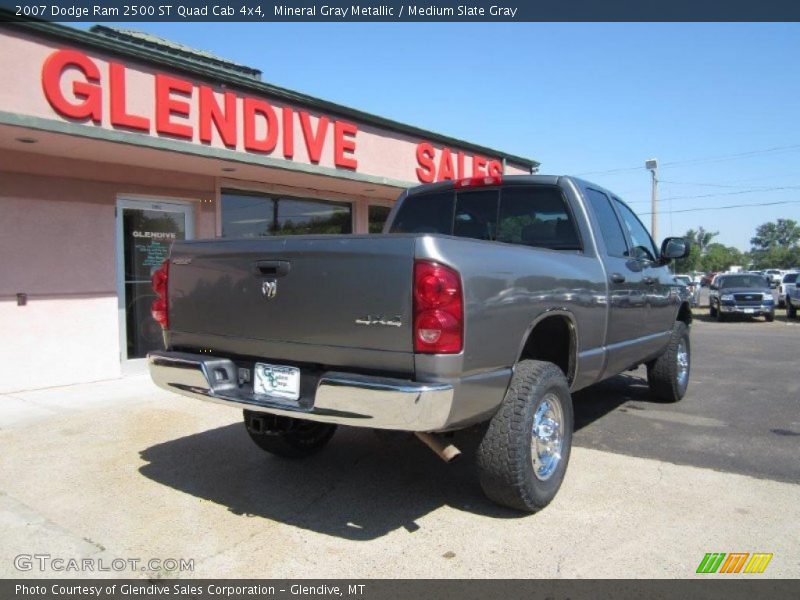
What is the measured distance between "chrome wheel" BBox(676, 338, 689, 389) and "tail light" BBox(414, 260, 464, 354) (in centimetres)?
456

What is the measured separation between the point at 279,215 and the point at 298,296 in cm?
721

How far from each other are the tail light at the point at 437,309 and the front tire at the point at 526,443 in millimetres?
711

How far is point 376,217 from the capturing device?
12.5 metres

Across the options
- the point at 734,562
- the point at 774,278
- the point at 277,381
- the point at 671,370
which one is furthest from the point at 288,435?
the point at 774,278

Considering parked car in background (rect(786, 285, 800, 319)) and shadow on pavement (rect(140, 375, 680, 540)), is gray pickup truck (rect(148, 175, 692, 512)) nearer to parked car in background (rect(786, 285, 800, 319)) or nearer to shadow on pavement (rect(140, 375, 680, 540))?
shadow on pavement (rect(140, 375, 680, 540))

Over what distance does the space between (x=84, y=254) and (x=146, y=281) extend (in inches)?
38.0

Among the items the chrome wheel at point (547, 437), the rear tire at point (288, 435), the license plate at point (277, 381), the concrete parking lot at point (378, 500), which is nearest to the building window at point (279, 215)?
the concrete parking lot at point (378, 500)

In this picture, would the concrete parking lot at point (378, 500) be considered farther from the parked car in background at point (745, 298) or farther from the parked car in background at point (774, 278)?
the parked car in background at point (774, 278)

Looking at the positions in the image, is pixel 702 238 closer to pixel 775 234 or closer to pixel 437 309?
pixel 775 234

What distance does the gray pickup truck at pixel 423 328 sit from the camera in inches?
120

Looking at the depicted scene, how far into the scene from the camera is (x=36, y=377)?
290 inches

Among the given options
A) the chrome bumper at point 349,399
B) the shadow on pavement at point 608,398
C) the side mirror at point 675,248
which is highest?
the side mirror at point 675,248

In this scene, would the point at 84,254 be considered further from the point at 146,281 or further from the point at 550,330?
the point at 550,330
